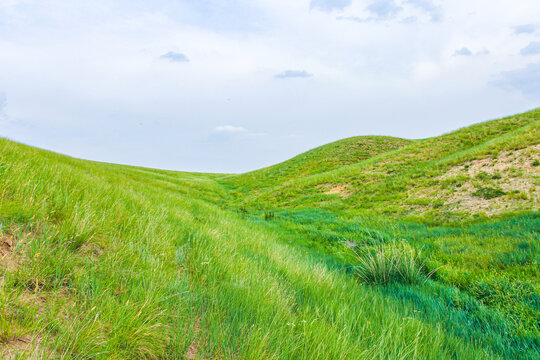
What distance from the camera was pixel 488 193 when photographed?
10023 millimetres

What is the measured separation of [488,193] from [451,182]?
8.43 ft

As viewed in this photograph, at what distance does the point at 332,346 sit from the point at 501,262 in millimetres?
5562

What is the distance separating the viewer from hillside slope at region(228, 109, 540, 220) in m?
9.65

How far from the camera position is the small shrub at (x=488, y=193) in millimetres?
9690

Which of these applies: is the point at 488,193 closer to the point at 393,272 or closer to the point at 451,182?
the point at 451,182

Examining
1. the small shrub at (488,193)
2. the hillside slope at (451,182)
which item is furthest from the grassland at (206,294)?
the small shrub at (488,193)

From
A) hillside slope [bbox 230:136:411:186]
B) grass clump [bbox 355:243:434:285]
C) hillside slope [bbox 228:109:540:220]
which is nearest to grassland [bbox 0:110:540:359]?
grass clump [bbox 355:243:434:285]

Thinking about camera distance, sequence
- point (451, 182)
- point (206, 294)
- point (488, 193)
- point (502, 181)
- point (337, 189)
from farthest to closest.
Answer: point (337, 189)
point (451, 182)
point (502, 181)
point (488, 193)
point (206, 294)

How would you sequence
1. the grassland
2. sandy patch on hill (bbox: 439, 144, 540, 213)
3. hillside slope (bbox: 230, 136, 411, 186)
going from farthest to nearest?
hillside slope (bbox: 230, 136, 411, 186) → sandy patch on hill (bbox: 439, 144, 540, 213) → the grassland

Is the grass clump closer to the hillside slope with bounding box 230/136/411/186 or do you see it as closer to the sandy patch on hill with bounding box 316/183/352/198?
the sandy patch on hill with bounding box 316/183/352/198

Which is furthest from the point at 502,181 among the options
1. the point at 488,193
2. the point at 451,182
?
the point at 451,182

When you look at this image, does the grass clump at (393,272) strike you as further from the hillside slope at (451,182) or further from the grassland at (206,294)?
the hillside slope at (451,182)

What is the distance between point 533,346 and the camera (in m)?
2.77

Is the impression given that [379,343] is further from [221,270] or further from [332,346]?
[221,270]
